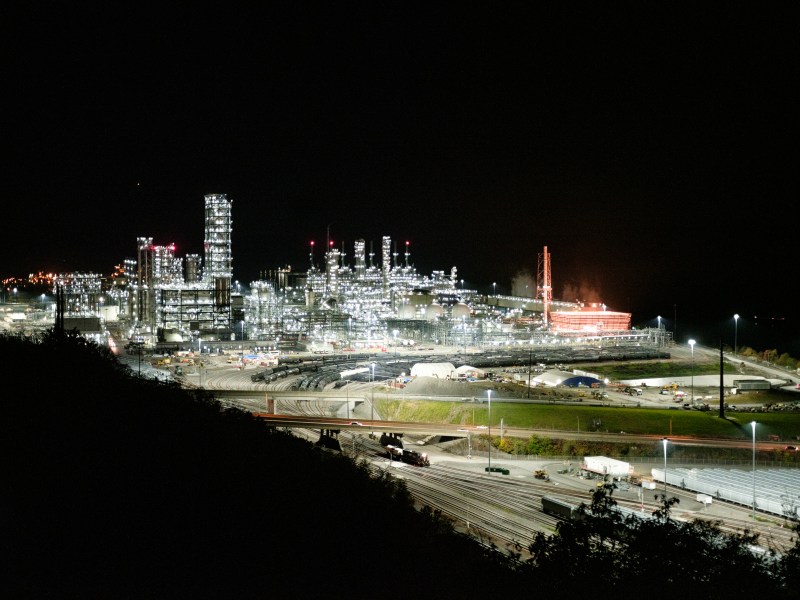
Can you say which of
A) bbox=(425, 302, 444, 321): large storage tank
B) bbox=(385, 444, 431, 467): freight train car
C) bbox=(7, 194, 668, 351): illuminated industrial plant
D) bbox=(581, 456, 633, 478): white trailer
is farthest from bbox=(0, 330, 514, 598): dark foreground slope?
bbox=(425, 302, 444, 321): large storage tank

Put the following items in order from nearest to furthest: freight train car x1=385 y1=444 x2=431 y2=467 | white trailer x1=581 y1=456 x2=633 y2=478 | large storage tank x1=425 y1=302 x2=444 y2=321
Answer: white trailer x1=581 y1=456 x2=633 y2=478 → freight train car x1=385 y1=444 x2=431 y2=467 → large storage tank x1=425 y1=302 x2=444 y2=321

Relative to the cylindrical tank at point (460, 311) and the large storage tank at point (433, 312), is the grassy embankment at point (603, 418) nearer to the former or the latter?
the cylindrical tank at point (460, 311)

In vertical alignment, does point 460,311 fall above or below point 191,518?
above

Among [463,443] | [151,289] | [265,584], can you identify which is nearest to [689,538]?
[265,584]

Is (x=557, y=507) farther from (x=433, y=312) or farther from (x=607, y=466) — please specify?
(x=433, y=312)

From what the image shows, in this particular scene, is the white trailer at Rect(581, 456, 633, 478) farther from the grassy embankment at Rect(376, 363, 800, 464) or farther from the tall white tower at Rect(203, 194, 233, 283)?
the tall white tower at Rect(203, 194, 233, 283)

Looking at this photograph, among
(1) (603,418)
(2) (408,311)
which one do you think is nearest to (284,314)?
(2) (408,311)

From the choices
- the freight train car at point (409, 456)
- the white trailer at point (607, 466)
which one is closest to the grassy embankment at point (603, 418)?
the white trailer at point (607, 466)

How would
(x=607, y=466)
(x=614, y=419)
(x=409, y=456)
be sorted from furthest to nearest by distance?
(x=614, y=419) → (x=409, y=456) → (x=607, y=466)
